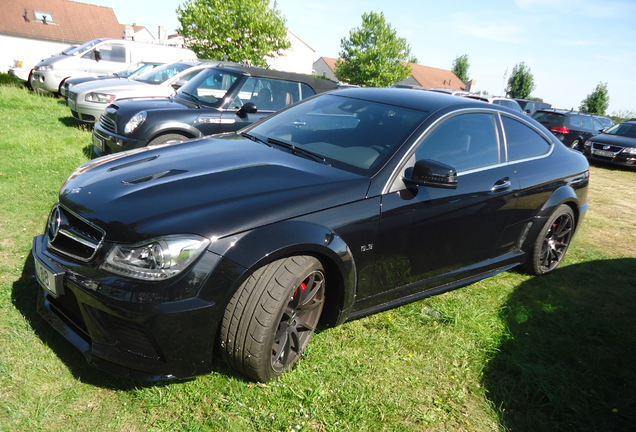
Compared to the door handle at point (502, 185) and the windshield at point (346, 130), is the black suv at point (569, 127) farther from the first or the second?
the windshield at point (346, 130)

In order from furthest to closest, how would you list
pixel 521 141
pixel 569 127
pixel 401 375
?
pixel 569 127 → pixel 521 141 → pixel 401 375

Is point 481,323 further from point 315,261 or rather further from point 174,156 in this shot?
point 174,156

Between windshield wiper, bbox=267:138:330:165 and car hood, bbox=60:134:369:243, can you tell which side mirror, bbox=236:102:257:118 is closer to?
windshield wiper, bbox=267:138:330:165

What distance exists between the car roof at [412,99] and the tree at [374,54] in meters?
45.1

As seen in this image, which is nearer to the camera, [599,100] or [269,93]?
[269,93]

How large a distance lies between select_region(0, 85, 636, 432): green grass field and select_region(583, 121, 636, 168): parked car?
10632 mm

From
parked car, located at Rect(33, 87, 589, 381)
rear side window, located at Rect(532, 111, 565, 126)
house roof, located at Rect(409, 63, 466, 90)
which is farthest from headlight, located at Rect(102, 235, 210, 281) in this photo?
house roof, located at Rect(409, 63, 466, 90)

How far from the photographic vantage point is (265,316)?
2449 millimetres

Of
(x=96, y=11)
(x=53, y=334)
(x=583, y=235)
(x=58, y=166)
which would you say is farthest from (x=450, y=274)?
(x=96, y=11)

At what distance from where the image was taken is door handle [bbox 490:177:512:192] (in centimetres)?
360

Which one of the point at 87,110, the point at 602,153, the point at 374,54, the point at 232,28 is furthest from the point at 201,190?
the point at 374,54

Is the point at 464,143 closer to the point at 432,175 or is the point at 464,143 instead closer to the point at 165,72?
the point at 432,175

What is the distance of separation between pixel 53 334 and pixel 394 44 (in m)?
49.8

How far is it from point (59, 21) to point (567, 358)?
5296 centimetres
